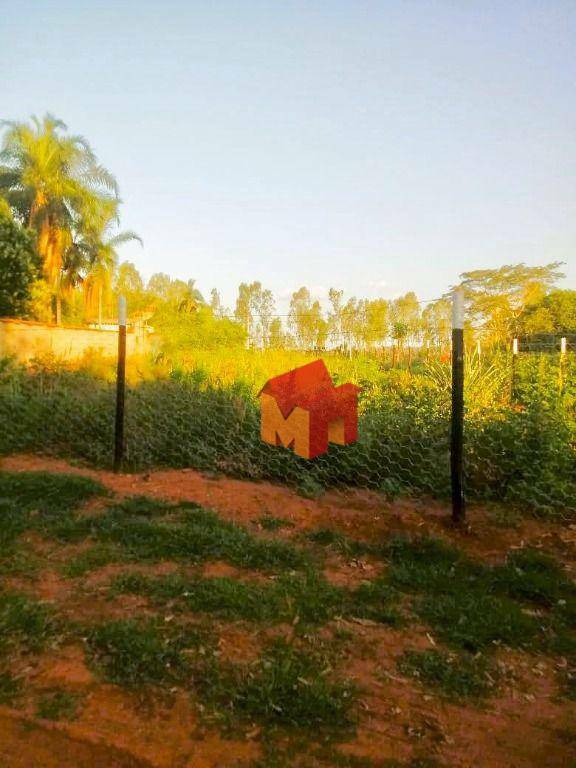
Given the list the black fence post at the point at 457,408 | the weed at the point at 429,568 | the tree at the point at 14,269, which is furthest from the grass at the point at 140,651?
the tree at the point at 14,269

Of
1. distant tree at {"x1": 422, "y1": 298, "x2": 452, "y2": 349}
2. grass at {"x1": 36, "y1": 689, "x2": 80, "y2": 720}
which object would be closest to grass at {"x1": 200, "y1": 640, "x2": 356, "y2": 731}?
grass at {"x1": 36, "y1": 689, "x2": 80, "y2": 720}

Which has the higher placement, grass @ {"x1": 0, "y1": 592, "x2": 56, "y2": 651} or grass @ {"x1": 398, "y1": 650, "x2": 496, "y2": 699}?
grass @ {"x1": 0, "y1": 592, "x2": 56, "y2": 651}

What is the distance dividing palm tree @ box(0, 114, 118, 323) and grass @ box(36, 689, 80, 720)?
2278 cm

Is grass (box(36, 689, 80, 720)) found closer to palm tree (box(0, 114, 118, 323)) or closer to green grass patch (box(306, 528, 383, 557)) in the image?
green grass patch (box(306, 528, 383, 557))

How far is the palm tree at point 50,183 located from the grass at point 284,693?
2291 centimetres

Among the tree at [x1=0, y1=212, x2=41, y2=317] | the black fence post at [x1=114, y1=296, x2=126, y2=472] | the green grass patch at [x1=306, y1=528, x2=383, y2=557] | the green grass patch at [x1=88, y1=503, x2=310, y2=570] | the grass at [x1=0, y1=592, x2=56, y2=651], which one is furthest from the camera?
the tree at [x1=0, y1=212, x2=41, y2=317]

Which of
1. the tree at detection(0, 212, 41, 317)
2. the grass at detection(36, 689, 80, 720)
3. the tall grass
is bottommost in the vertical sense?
the grass at detection(36, 689, 80, 720)

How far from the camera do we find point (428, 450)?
4.69m

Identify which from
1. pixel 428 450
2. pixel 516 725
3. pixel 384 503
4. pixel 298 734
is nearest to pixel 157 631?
pixel 298 734

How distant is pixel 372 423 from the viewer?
5062 mm

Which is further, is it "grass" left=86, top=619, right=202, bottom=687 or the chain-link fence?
the chain-link fence

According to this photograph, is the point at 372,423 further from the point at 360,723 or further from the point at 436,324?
the point at 360,723

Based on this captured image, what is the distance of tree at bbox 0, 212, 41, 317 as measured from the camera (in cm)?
1476

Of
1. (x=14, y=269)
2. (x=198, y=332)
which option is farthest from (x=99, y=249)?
(x=198, y=332)
